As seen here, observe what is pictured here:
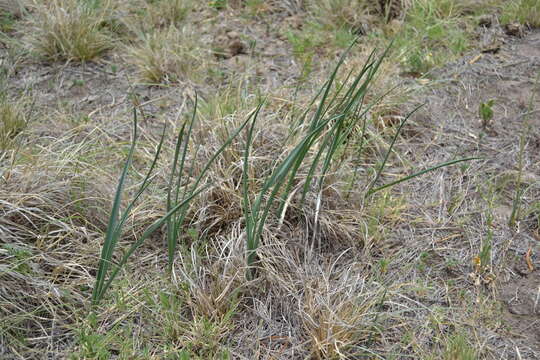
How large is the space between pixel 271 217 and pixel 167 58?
59.4 inches

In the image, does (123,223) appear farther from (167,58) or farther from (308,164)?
(167,58)

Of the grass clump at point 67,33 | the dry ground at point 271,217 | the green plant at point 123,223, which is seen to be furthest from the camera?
the grass clump at point 67,33

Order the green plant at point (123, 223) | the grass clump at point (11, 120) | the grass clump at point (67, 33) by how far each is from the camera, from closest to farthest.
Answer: the green plant at point (123, 223), the grass clump at point (11, 120), the grass clump at point (67, 33)

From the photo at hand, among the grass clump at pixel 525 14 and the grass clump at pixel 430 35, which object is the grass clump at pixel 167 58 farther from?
the grass clump at pixel 525 14

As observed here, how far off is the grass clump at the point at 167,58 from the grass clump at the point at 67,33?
24cm

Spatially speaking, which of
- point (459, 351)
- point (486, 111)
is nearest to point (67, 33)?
point (486, 111)

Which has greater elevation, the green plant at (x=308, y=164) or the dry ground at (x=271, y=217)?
the green plant at (x=308, y=164)

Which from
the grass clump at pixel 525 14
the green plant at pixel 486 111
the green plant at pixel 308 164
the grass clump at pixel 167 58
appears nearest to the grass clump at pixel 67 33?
the grass clump at pixel 167 58

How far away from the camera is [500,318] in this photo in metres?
2.17

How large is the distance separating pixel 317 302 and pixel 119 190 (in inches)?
29.8

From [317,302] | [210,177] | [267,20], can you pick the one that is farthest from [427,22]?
[317,302]

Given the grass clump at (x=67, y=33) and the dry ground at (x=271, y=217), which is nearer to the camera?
the dry ground at (x=271, y=217)

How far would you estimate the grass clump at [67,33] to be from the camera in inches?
141

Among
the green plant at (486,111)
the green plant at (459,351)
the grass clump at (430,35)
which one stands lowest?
the green plant at (459,351)
